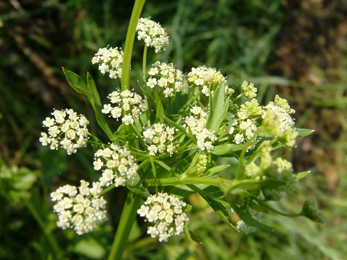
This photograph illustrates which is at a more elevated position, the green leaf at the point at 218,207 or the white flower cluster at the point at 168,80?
the white flower cluster at the point at 168,80

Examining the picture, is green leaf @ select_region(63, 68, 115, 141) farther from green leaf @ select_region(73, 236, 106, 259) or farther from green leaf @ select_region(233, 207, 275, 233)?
green leaf @ select_region(73, 236, 106, 259)

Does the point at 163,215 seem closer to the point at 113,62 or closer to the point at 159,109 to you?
the point at 159,109

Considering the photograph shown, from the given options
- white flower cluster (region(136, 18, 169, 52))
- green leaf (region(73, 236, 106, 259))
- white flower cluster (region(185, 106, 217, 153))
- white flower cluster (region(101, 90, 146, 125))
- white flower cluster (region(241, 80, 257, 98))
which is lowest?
green leaf (region(73, 236, 106, 259))

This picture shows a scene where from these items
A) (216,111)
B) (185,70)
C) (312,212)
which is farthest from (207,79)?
(185,70)

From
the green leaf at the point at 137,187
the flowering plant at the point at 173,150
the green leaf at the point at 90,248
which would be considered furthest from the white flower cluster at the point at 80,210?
the green leaf at the point at 90,248

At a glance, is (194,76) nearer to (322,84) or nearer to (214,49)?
(214,49)

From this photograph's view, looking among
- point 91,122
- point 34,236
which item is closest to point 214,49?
point 91,122

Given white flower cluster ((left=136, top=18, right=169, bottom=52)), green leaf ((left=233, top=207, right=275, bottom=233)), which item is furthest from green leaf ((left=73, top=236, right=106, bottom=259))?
green leaf ((left=233, top=207, right=275, bottom=233))

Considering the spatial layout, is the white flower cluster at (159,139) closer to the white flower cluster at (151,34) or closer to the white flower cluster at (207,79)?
the white flower cluster at (207,79)
